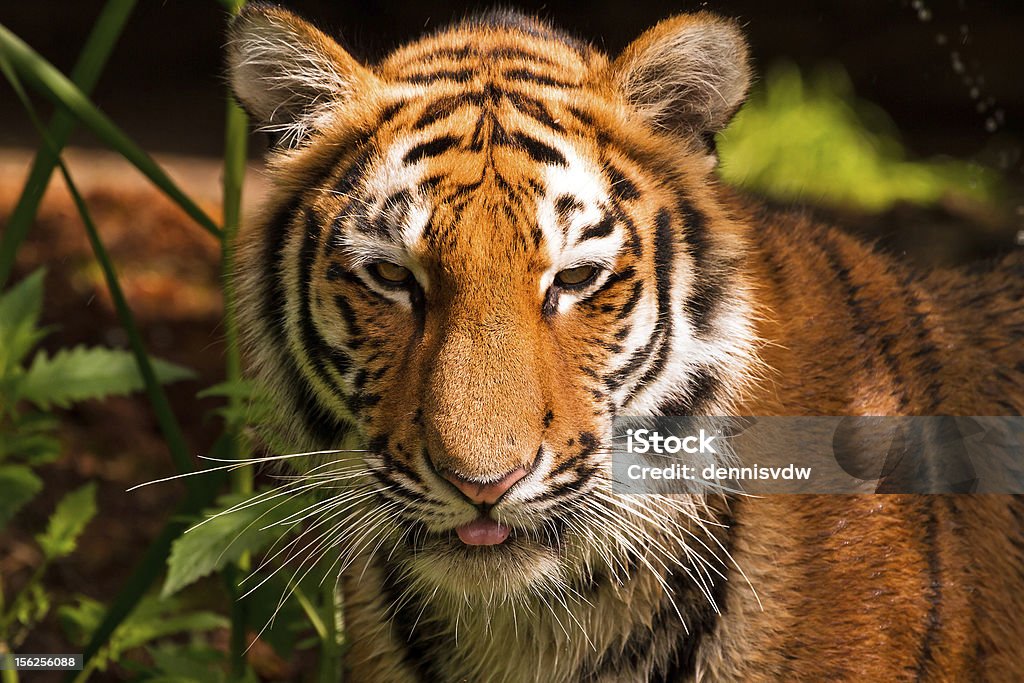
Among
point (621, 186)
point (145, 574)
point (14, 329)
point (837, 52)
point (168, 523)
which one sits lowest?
point (145, 574)

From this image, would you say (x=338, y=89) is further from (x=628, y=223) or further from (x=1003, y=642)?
(x=1003, y=642)

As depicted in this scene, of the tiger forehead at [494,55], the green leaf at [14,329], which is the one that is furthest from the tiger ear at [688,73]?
the green leaf at [14,329]

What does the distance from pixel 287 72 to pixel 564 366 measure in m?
0.72

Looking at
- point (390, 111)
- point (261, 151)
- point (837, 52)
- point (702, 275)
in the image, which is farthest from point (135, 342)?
point (837, 52)

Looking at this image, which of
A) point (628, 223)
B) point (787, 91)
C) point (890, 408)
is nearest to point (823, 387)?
point (890, 408)

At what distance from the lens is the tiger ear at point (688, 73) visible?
187 cm

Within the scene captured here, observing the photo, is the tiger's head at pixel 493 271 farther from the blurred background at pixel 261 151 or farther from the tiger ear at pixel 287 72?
the blurred background at pixel 261 151

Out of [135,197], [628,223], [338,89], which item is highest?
[135,197]

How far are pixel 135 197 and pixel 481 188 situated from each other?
3.93 m

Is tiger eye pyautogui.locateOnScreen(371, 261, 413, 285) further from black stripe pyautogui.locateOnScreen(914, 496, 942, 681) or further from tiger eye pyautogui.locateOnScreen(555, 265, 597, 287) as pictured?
black stripe pyautogui.locateOnScreen(914, 496, 942, 681)

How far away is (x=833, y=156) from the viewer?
17.6ft

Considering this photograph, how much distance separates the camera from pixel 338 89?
1998mm

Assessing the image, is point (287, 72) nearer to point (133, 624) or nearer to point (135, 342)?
point (135, 342)

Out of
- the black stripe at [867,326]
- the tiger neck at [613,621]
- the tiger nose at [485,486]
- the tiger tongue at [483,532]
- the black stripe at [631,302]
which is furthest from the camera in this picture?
the black stripe at [867,326]
